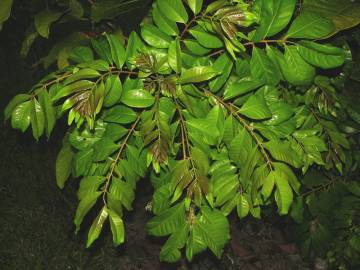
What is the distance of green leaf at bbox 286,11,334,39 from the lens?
3.60 ft

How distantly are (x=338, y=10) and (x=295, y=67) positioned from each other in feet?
1.20

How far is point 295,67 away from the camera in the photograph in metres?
1.13

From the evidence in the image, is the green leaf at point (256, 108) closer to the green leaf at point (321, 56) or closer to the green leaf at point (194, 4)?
the green leaf at point (321, 56)

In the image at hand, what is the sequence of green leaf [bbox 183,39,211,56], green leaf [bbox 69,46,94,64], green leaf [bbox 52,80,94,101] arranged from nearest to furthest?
green leaf [bbox 52,80,94,101]
green leaf [bbox 183,39,211,56]
green leaf [bbox 69,46,94,64]

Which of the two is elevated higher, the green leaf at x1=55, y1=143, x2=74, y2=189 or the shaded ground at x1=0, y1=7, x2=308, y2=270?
the green leaf at x1=55, y1=143, x2=74, y2=189

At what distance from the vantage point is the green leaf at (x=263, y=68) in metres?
1.15

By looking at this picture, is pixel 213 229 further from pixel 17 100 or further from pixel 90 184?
pixel 17 100

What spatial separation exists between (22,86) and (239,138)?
7.27ft

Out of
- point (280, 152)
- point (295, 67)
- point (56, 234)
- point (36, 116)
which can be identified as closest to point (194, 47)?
point (295, 67)

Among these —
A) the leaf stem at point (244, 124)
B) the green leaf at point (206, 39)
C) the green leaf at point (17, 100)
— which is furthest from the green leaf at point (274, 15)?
the green leaf at point (17, 100)

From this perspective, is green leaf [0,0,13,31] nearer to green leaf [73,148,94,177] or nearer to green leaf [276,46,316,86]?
green leaf [73,148,94,177]

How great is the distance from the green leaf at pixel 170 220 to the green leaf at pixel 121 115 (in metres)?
0.30

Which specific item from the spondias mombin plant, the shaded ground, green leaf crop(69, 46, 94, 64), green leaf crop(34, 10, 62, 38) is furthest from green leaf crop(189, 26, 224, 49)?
the shaded ground

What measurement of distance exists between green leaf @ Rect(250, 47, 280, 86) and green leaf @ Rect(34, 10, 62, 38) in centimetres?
68
